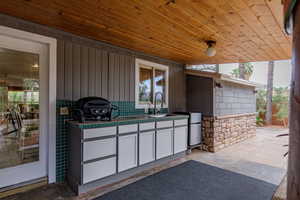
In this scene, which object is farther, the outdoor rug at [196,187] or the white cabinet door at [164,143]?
the white cabinet door at [164,143]

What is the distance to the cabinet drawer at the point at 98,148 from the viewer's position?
2.49 m

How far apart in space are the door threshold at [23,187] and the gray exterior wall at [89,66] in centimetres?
129

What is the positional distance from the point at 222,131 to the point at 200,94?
47.3 inches

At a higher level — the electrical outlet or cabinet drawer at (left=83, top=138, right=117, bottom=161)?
the electrical outlet

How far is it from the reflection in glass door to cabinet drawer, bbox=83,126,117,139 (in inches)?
33.6

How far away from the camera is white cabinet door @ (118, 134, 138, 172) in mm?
2863

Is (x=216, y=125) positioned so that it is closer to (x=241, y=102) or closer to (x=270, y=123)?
(x=241, y=102)

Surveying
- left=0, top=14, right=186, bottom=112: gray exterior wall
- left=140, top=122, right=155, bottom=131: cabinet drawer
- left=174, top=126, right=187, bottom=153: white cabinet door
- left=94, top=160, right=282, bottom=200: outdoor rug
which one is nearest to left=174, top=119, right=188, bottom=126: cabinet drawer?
left=174, top=126, right=187, bottom=153: white cabinet door

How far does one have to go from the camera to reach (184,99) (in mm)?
5266

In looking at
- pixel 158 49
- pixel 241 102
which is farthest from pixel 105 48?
pixel 241 102

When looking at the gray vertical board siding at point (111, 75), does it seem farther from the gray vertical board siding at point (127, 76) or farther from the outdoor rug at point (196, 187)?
the outdoor rug at point (196, 187)

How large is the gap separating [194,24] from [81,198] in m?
2.87

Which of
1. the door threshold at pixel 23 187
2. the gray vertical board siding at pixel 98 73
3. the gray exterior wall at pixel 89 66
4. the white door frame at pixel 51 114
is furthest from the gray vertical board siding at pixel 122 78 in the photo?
the door threshold at pixel 23 187

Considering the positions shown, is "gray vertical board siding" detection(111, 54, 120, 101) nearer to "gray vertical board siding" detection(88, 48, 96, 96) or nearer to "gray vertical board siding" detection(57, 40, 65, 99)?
"gray vertical board siding" detection(88, 48, 96, 96)
